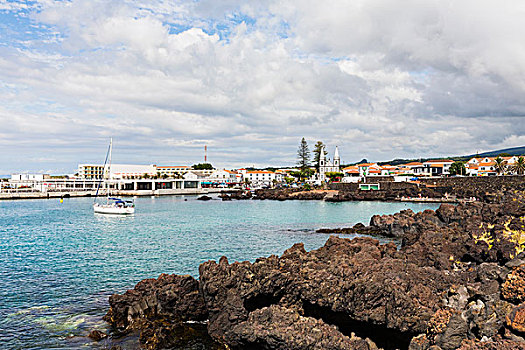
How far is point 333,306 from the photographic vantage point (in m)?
10.1

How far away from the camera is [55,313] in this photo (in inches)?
543

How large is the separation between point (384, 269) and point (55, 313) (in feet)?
37.2

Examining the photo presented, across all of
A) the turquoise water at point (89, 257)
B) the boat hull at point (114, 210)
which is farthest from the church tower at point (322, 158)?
the turquoise water at point (89, 257)

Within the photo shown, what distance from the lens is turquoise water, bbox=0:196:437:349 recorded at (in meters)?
12.9

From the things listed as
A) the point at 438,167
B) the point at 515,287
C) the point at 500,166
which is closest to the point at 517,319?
the point at 515,287

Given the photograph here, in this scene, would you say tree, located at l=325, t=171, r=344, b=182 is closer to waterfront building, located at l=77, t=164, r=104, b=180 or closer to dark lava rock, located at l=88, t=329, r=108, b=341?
waterfront building, located at l=77, t=164, r=104, b=180

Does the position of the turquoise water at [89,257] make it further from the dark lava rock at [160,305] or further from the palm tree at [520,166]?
the palm tree at [520,166]

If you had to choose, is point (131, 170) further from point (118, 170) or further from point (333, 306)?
point (333, 306)

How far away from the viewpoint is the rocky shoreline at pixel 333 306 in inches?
356

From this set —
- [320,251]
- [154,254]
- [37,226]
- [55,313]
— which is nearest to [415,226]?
[320,251]

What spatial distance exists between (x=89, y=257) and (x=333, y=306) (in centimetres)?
1852

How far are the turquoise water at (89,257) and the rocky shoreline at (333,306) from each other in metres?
2.28

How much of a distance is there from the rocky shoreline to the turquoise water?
7.49 ft

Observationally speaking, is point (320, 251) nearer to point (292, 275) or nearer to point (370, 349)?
point (292, 275)
